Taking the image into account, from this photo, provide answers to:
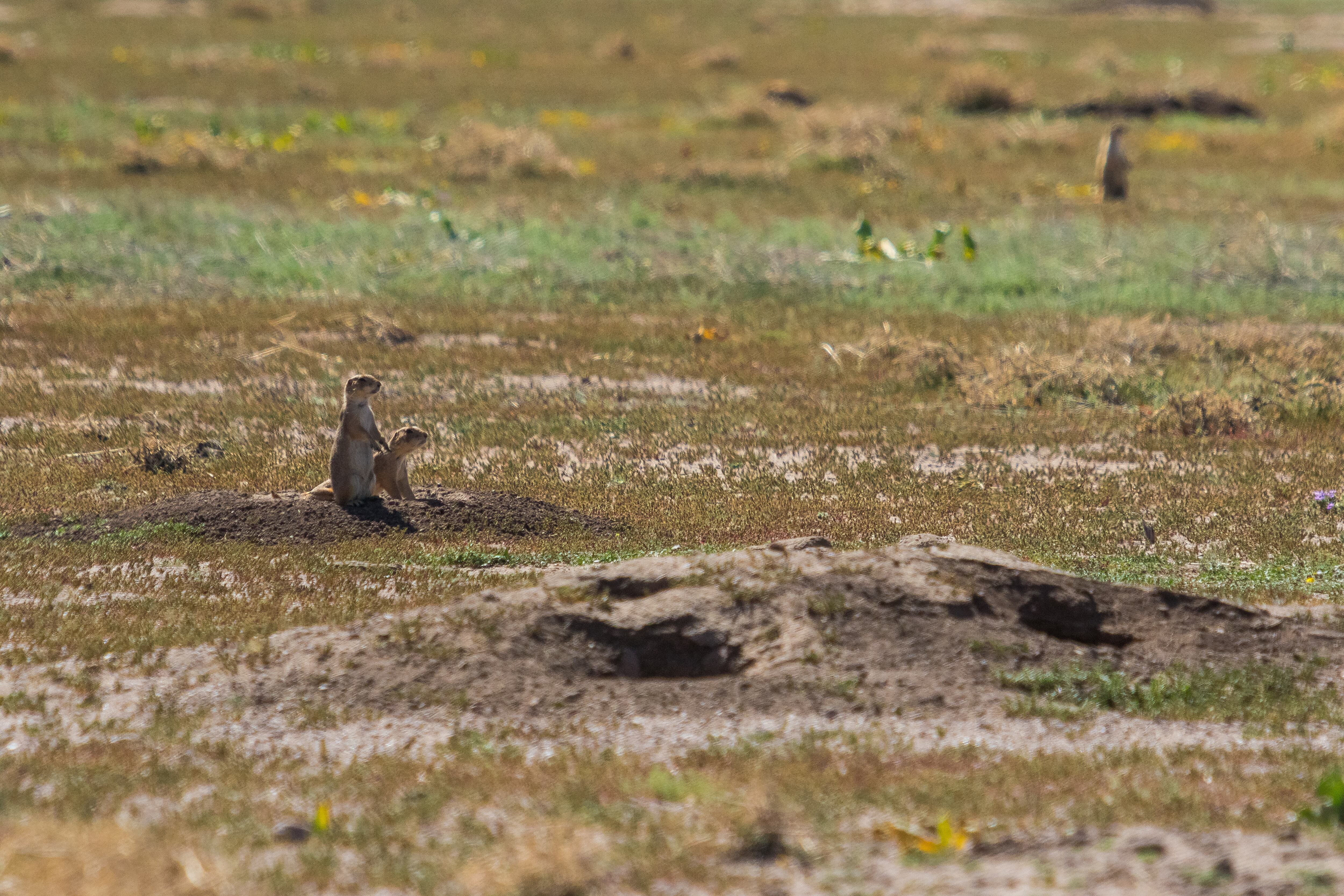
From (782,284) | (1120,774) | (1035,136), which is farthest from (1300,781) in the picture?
(1035,136)

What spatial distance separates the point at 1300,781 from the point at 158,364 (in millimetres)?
13933

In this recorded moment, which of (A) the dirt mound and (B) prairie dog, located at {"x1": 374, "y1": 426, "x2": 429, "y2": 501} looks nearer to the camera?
(B) prairie dog, located at {"x1": 374, "y1": 426, "x2": 429, "y2": 501}

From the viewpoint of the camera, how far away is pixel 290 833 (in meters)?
6.22

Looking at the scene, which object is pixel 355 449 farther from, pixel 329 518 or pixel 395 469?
pixel 329 518

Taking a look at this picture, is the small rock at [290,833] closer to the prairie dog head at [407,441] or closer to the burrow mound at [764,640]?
the burrow mound at [764,640]

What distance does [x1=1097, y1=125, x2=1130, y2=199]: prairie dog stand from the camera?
2952 cm

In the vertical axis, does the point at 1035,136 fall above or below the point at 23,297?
above

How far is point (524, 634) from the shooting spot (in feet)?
28.5

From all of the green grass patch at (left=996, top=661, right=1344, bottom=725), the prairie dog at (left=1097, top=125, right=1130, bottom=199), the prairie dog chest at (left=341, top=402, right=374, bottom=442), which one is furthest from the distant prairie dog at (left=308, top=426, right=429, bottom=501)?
the prairie dog at (left=1097, top=125, right=1130, bottom=199)

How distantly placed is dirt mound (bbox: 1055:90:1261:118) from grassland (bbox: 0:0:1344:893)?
91 cm

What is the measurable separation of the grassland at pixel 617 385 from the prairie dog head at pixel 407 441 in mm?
875

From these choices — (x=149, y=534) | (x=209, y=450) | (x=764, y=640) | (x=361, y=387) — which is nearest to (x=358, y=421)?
(x=361, y=387)

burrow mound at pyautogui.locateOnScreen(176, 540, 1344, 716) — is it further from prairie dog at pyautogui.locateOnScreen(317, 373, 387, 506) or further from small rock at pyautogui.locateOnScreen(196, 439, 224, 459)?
small rock at pyautogui.locateOnScreen(196, 439, 224, 459)

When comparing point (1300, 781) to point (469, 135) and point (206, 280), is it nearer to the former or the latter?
point (206, 280)
